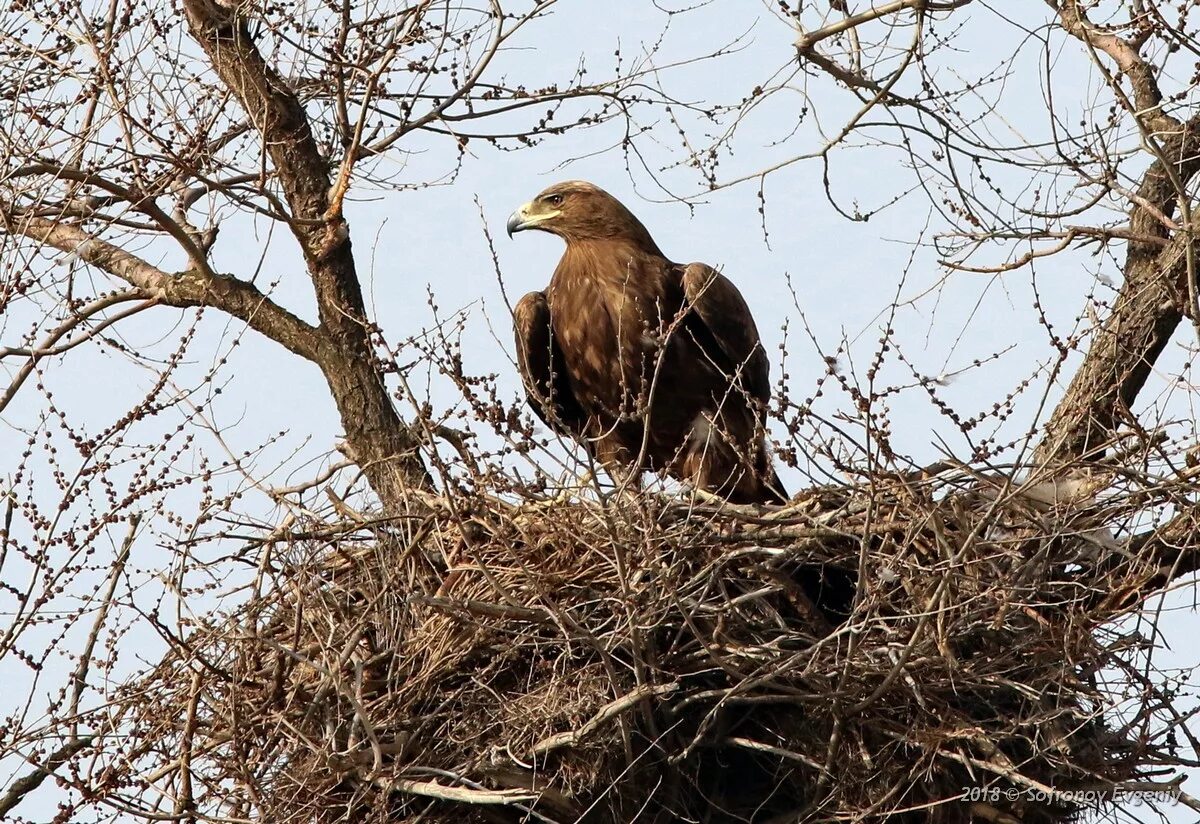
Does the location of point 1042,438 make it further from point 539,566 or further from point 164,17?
point 164,17

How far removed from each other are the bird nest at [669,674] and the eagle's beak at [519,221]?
8.68 ft

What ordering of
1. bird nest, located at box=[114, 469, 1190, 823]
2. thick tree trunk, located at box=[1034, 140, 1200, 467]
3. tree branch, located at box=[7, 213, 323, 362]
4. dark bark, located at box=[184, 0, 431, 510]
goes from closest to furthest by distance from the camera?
bird nest, located at box=[114, 469, 1190, 823] < thick tree trunk, located at box=[1034, 140, 1200, 467] < dark bark, located at box=[184, 0, 431, 510] < tree branch, located at box=[7, 213, 323, 362]

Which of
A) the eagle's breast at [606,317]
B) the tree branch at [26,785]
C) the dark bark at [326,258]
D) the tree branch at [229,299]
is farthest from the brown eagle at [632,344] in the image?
the tree branch at [26,785]

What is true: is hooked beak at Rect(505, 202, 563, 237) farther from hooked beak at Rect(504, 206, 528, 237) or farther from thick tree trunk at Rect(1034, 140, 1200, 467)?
thick tree trunk at Rect(1034, 140, 1200, 467)

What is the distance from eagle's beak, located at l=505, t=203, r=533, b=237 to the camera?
30.2 feet

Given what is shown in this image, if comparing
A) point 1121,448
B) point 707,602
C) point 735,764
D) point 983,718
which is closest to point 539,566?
point 707,602

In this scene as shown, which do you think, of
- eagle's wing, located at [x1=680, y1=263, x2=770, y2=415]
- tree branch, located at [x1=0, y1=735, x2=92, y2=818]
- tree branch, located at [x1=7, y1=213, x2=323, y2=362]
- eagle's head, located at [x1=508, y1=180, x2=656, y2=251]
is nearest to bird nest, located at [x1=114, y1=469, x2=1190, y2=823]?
tree branch, located at [x1=0, y1=735, x2=92, y2=818]

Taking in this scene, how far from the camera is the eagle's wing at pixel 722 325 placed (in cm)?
849

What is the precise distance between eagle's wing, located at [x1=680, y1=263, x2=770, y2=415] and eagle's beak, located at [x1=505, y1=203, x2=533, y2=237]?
3.10 ft

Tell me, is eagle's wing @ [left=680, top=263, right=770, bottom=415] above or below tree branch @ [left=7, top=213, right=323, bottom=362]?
below

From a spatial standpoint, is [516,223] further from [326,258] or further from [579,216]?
[326,258]

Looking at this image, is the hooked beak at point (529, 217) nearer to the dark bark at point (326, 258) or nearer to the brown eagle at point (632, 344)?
the brown eagle at point (632, 344)

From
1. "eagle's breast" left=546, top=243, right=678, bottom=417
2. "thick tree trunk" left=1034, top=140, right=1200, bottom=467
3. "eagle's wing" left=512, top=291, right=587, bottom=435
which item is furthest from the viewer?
"eagle's wing" left=512, top=291, right=587, bottom=435

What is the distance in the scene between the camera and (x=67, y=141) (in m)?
7.34
